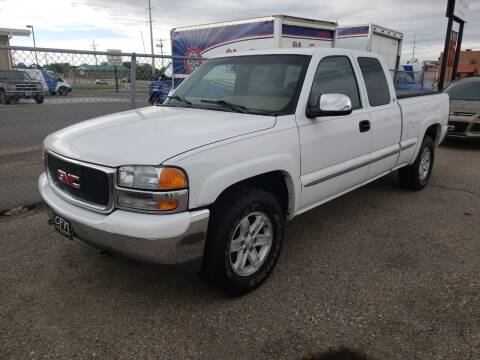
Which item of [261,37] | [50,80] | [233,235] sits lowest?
[233,235]

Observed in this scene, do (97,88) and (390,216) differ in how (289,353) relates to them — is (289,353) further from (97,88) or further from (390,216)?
(97,88)

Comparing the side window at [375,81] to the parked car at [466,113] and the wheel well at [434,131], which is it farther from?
the parked car at [466,113]

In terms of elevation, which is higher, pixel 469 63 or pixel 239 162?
pixel 469 63

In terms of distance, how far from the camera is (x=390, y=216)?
4.67m

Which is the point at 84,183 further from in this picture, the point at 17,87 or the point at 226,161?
the point at 17,87

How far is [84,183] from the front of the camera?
2.64 meters

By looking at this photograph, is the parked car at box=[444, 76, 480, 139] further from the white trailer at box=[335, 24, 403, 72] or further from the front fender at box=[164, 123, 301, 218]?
the front fender at box=[164, 123, 301, 218]

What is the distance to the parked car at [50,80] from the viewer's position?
5172mm

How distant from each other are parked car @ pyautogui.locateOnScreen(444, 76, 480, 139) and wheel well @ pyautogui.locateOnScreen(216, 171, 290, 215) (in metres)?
7.04

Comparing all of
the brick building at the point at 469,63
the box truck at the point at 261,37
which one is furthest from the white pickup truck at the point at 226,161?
the brick building at the point at 469,63

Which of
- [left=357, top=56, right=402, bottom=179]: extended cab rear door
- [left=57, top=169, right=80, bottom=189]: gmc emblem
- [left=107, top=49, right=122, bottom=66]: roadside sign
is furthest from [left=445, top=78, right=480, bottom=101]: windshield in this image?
[left=57, top=169, right=80, bottom=189]: gmc emblem

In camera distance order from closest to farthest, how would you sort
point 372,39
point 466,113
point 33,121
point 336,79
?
point 336,79, point 33,121, point 466,113, point 372,39

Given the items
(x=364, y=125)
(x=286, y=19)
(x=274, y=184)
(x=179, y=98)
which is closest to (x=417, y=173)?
(x=364, y=125)

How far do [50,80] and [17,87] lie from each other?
680 millimetres
